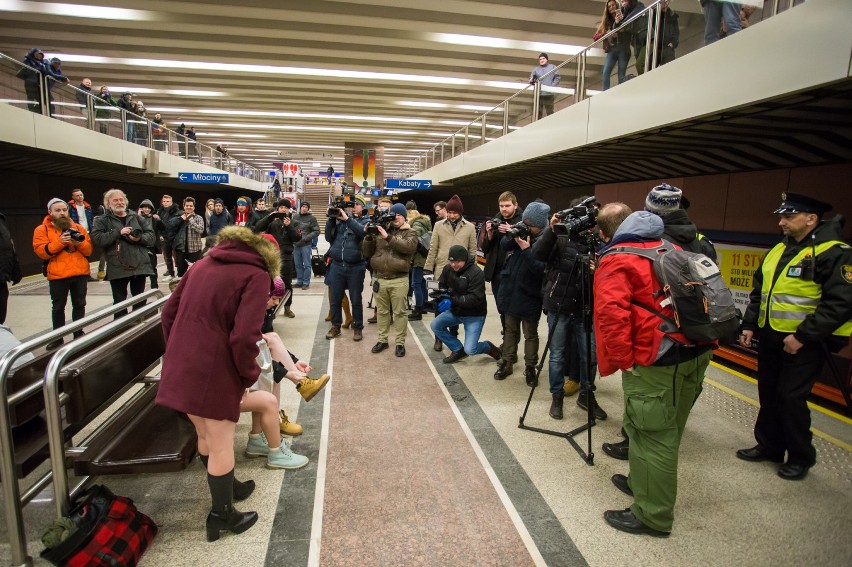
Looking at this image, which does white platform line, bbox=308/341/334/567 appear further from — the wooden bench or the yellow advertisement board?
Answer: the yellow advertisement board

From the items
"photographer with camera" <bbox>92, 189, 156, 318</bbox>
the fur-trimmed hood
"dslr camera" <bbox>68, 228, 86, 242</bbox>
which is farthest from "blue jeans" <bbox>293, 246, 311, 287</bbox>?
the fur-trimmed hood

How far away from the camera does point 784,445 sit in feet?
10.3

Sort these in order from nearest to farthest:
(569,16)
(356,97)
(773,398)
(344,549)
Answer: (344,549), (773,398), (569,16), (356,97)

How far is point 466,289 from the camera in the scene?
16.2 ft

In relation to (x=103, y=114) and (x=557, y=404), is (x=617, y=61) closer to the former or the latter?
(x=557, y=404)

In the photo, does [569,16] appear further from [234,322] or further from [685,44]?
[234,322]

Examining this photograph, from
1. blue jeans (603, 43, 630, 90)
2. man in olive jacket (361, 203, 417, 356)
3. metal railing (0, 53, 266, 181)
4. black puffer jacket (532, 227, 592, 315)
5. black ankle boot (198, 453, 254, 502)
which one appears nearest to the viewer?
black ankle boot (198, 453, 254, 502)

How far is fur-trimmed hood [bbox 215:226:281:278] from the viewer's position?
7.16 feet

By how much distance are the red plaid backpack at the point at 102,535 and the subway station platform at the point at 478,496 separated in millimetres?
163

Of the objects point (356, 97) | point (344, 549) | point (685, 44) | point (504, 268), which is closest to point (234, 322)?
point (344, 549)

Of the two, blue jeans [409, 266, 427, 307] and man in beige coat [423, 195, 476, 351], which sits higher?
man in beige coat [423, 195, 476, 351]

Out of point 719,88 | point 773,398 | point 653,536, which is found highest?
point 719,88

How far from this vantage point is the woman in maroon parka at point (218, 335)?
206 centimetres

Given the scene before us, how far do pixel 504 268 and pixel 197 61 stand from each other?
12.5m
